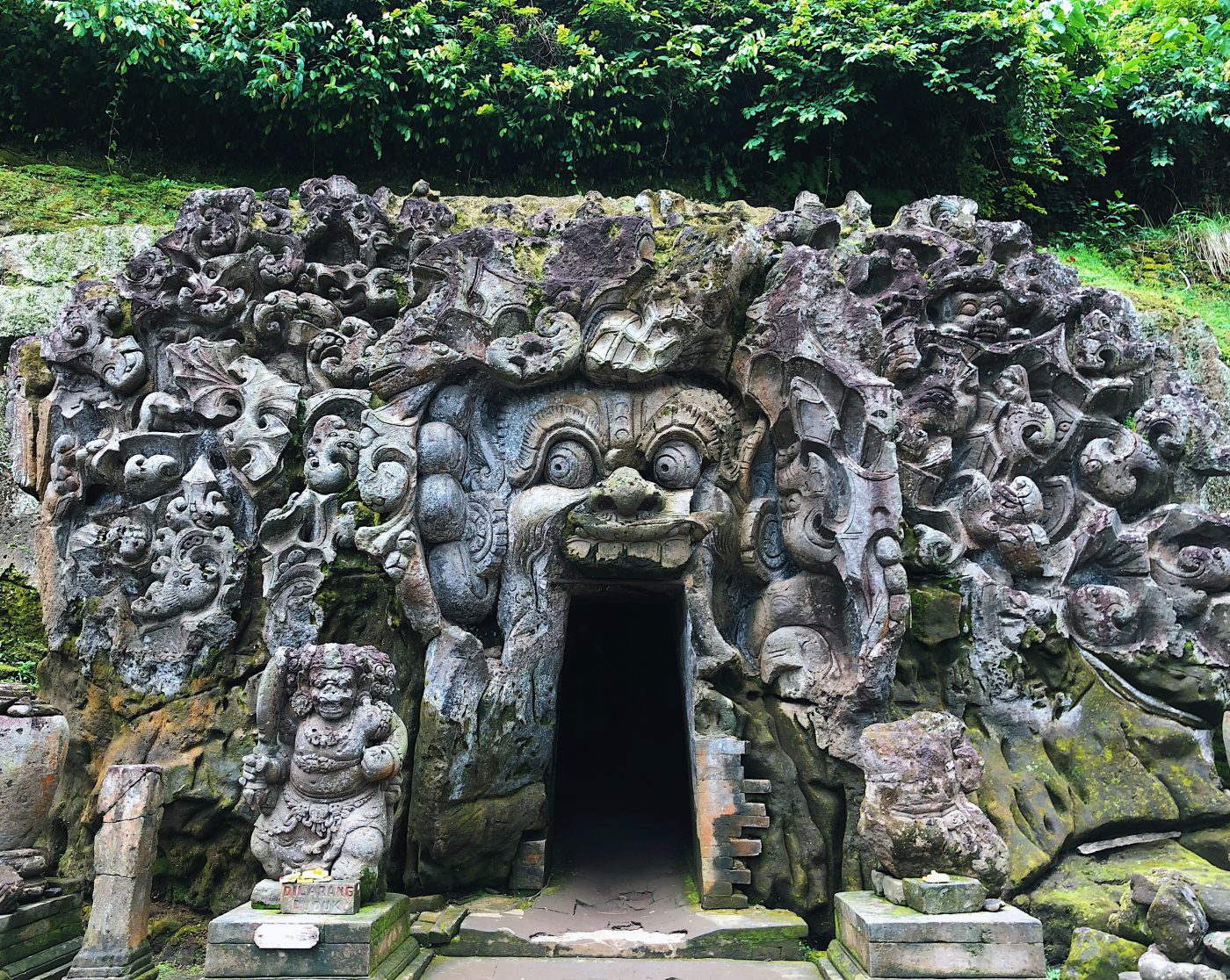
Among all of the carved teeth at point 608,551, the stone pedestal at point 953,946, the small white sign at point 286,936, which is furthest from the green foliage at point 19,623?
the stone pedestal at point 953,946

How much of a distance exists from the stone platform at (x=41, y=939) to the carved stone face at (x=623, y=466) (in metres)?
3.92

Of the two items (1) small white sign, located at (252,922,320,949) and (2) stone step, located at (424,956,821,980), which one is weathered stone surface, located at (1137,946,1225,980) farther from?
(1) small white sign, located at (252,922,320,949)

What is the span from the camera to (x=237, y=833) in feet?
20.2

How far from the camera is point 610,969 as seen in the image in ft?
18.1

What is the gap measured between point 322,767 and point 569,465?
2.81 m

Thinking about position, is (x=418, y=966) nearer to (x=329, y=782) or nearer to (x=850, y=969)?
(x=329, y=782)

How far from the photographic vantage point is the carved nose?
20.8ft

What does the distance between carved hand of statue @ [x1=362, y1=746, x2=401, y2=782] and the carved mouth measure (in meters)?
1.93

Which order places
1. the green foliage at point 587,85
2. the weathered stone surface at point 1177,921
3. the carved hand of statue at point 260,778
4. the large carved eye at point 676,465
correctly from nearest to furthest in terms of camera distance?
1. the weathered stone surface at point 1177,921
2. the carved hand of statue at point 260,778
3. the large carved eye at point 676,465
4. the green foliage at point 587,85

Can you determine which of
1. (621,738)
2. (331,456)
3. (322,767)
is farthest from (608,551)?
(621,738)

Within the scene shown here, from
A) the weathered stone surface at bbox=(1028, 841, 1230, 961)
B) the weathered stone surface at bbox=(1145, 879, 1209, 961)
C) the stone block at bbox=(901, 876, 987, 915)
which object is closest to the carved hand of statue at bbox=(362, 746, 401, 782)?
the stone block at bbox=(901, 876, 987, 915)

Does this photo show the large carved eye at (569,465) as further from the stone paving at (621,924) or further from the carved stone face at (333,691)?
the stone paving at (621,924)

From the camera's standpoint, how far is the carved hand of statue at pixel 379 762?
5.19 metres

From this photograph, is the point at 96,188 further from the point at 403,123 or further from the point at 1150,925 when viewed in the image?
the point at 1150,925
